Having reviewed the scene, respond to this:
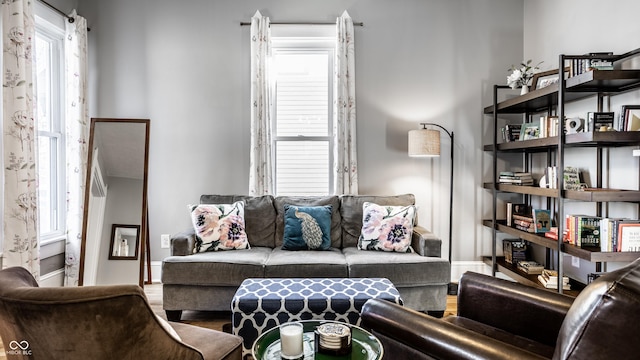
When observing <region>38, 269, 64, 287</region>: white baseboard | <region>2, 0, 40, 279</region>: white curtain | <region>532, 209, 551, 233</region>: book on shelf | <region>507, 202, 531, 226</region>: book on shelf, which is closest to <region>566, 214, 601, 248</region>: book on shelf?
<region>532, 209, 551, 233</region>: book on shelf

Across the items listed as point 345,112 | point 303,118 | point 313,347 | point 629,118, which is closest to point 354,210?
→ point 345,112

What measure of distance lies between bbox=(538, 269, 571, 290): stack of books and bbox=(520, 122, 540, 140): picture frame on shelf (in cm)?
114

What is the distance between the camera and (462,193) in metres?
3.79

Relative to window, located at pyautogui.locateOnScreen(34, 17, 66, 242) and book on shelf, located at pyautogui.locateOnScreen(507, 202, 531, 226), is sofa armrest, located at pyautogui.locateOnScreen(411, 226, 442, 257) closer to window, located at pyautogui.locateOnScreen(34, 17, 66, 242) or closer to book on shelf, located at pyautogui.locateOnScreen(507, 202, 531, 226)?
book on shelf, located at pyautogui.locateOnScreen(507, 202, 531, 226)

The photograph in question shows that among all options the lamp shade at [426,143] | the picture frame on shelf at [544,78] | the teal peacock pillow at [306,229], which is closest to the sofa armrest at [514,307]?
the teal peacock pillow at [306,229]

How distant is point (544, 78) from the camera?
321cm

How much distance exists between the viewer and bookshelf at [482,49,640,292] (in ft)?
7.70

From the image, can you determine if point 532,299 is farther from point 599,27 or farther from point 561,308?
point 599,27

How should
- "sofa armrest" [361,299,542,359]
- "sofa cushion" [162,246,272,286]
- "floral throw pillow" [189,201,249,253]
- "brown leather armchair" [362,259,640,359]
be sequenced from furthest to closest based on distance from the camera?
1. "floral throw pillow" [189,201,249,253]
2. "sofa cushion" [162,246,272,286]
3. "sofa armrest" [361,299,542,359]
4. "brown leather armchair" [362,259,640,359]

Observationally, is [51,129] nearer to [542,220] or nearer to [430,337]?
[430,337]

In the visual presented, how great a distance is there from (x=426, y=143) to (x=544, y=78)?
1141mm

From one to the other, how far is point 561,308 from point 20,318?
6.28ft

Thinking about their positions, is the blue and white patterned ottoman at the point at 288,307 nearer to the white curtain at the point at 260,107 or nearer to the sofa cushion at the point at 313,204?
the sofa cushion at the point at 313,204

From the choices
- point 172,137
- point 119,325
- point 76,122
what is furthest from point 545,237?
point 76,122
